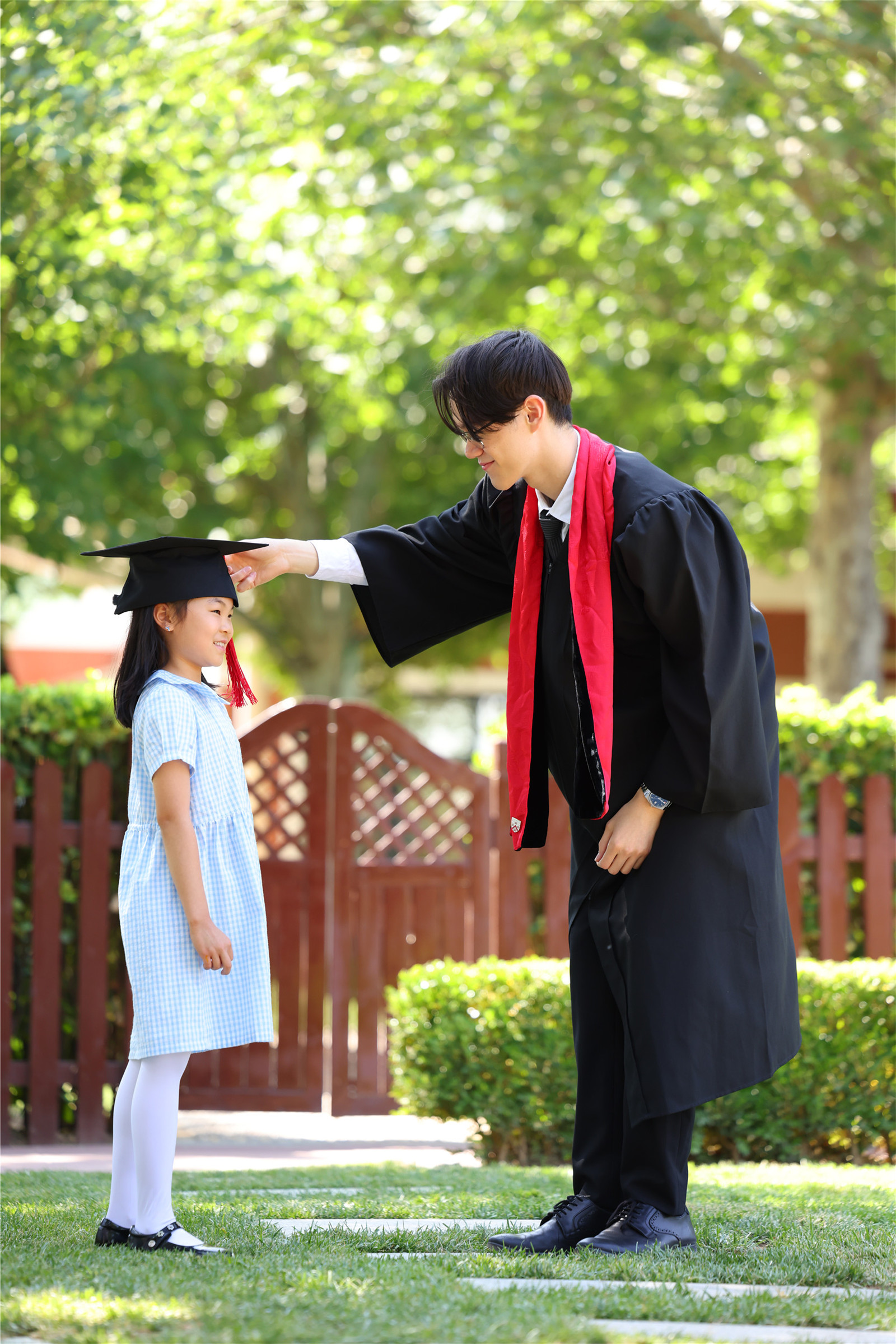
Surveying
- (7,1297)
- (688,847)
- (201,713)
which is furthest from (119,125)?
(7,1297)

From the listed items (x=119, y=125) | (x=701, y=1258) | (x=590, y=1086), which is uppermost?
(x=119, y=125)

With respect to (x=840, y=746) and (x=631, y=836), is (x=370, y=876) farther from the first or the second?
(x=631, y=836)

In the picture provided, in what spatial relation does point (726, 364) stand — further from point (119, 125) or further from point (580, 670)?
point (580, 670)

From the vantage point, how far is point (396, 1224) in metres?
3.29

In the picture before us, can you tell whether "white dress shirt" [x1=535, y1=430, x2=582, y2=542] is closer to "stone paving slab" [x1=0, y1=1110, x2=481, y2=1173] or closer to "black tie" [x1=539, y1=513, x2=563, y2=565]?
"black tie" [x1=539, y1=513, x2=563, y2=565]

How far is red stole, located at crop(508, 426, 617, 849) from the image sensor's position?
3.07 metres

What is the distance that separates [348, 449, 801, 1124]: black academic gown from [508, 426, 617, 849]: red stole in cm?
5

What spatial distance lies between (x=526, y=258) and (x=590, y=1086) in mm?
9290

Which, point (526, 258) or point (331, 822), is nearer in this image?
point (331, 822)

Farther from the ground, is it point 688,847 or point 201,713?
point 201,713

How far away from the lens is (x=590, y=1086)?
3270mm

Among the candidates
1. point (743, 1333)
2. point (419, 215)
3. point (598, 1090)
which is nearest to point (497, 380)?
point (598, 1090)

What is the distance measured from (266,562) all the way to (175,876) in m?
0.89

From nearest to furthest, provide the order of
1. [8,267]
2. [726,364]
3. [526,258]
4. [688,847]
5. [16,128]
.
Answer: [688,847]
[16,128]
[8,267]
[526,258]
[726,364]
